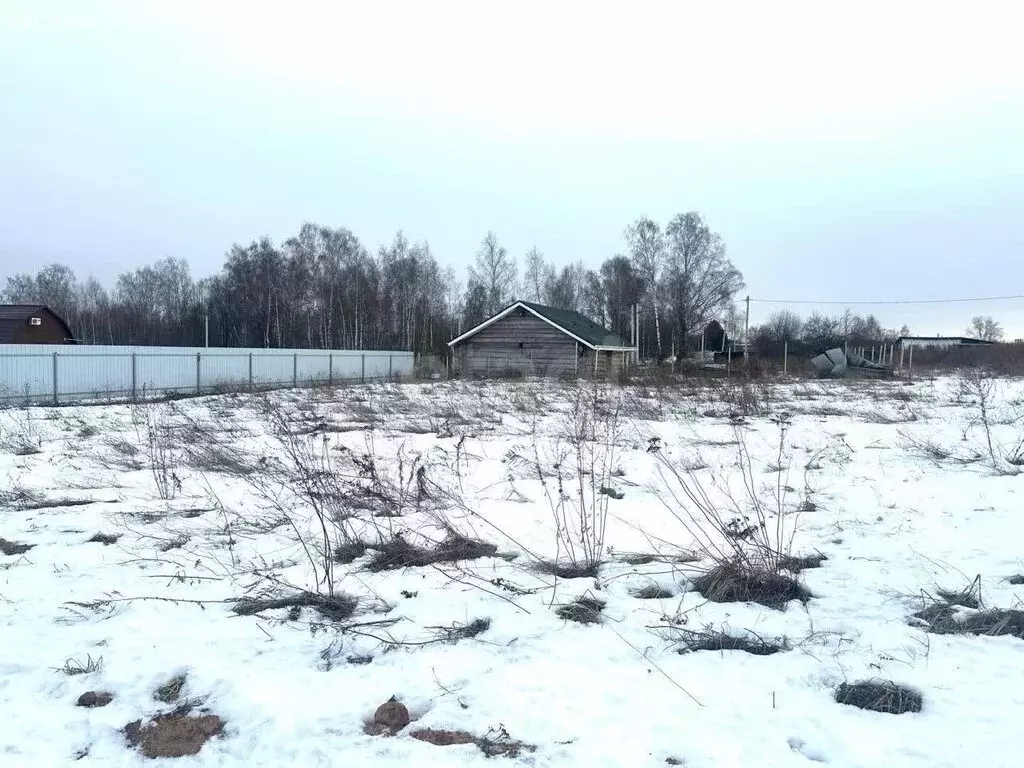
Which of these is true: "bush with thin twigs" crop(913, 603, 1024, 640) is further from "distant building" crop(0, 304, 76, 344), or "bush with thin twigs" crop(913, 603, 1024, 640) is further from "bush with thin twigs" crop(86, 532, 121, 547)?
"distant building" crop(0, 304, 76, 344)

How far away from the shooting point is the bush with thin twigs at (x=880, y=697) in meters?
2.90

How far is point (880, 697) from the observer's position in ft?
9.64

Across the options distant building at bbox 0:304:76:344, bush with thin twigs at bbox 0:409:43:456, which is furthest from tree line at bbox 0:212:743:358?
bush with thin twigs at bbox 0:409:43:456

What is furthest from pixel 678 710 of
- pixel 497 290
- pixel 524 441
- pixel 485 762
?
pixel 497 290

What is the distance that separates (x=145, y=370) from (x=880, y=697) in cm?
2363

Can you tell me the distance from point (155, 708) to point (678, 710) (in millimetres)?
2382

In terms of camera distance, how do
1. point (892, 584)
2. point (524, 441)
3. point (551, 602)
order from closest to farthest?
point (551, 602)
point (892, 584)
point (524, 441)

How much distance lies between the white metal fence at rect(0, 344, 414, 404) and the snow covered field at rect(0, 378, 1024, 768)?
12.4 meters

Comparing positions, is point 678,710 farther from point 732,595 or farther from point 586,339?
point 586,339

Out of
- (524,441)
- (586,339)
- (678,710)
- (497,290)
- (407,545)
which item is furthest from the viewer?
(497,290)

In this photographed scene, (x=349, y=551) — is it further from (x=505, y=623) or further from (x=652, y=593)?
(x=652, y=593)

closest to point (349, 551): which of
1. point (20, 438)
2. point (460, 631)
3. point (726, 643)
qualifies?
point (460, 631)

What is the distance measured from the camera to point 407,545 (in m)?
5.02

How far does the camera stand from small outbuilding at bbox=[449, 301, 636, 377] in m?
31.5
